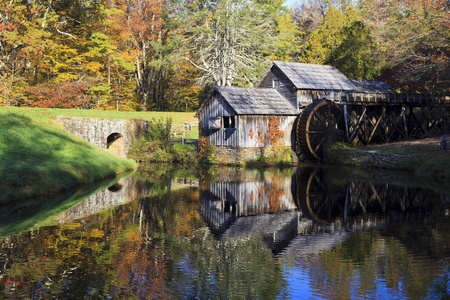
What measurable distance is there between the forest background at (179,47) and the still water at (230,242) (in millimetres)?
16131

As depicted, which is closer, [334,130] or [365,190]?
[365,190]

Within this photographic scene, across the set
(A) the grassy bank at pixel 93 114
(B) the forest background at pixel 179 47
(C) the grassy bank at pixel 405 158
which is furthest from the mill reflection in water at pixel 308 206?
(B) the forest background at pixel 179 47

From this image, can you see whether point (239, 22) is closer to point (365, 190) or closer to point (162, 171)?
point (162, 171)

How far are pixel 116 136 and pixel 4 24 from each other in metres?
11.5

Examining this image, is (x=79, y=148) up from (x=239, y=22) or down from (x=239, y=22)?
down

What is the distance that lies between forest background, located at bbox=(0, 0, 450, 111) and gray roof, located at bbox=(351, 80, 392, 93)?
130cm

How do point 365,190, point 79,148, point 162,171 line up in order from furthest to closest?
point 162,171 → point 79,148 → point 365,190

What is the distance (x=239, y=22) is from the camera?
40344 millimetres

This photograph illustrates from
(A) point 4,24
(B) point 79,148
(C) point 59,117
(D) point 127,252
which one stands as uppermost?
(A) point 4,24

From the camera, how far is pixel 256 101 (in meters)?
29.6

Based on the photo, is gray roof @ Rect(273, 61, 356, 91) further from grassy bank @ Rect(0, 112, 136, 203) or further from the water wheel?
grassy bank @ Rect(0, 112, 136, 203)

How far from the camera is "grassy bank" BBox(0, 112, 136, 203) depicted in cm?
1656

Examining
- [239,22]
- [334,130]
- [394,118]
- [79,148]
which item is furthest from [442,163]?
[239,22]

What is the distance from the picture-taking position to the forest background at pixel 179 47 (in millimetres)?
31578
